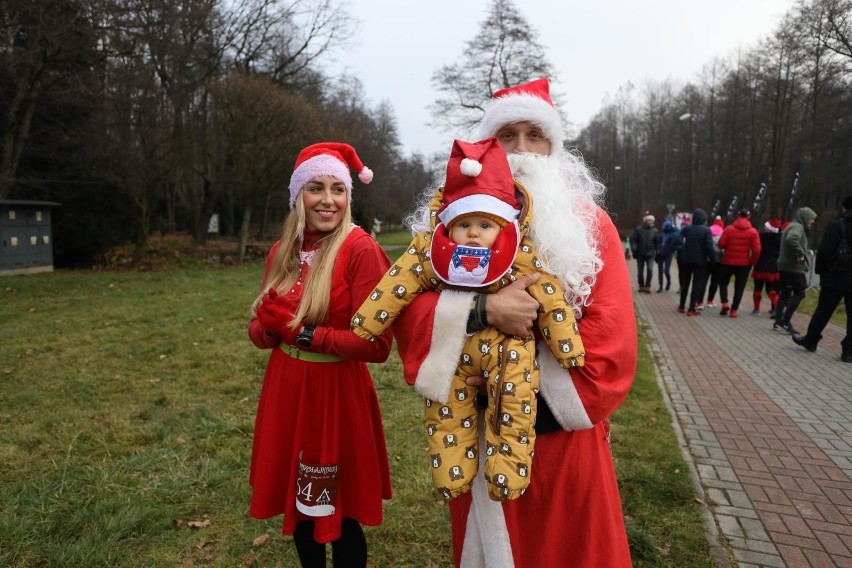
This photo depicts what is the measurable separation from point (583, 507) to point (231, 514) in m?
2.49

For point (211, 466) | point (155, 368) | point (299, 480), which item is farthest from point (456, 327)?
point (155, 368)

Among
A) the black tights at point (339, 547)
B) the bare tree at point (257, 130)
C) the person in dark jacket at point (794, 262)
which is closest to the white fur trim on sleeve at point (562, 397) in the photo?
the black tights at point (339, 547)

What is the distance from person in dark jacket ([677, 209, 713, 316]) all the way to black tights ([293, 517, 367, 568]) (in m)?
9.98

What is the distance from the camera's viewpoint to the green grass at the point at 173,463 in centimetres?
305

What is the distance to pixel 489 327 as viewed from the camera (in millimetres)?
1703

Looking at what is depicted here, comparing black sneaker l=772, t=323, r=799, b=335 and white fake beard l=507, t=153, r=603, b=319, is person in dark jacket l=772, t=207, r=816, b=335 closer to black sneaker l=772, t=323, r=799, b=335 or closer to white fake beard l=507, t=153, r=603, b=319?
black sneaker l=772, t=323, r=799, b=335

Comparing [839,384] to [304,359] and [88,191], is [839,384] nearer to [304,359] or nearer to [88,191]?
[304,359]

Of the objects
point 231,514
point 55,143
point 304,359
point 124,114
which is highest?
point 124,114

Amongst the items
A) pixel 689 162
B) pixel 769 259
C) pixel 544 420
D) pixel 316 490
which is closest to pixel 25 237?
pixel 316 490

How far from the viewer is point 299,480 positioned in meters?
2.22

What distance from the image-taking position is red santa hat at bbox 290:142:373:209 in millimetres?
2373

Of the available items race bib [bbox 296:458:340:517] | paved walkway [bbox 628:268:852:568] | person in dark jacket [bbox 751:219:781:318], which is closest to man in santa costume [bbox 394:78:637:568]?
race bib [bbox 296:458:340:517]

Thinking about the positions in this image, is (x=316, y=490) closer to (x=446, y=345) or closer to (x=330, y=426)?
(x=330, y=426)

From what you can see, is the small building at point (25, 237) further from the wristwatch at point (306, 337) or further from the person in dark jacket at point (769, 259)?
the person in dark jacket at point (769, 259)
